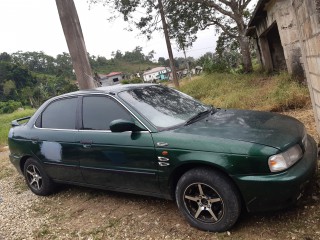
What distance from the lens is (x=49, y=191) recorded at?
493 cm

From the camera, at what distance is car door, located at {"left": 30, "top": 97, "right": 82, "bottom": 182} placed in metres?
4.24

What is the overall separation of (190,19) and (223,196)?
17.4 m

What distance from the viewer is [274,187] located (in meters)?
2.76

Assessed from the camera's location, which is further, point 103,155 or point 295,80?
point 295,80

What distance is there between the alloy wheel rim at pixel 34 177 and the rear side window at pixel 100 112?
1.45 metres

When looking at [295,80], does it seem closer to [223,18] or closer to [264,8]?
[264,8]

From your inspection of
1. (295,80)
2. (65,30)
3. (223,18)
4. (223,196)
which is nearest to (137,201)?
(223,196)

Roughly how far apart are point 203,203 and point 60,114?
2.55m

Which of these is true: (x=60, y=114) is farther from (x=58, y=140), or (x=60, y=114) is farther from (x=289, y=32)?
(x=289, y=32)

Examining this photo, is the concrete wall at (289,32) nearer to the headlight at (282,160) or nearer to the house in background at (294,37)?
the house in background at (294,37)

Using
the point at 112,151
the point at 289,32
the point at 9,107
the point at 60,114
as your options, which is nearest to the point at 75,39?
the point at 60,114

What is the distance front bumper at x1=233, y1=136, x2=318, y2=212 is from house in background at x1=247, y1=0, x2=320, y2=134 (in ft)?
4.60

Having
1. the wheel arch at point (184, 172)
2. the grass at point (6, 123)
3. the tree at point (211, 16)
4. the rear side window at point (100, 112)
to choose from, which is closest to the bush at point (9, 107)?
the grass at point (6, 123)

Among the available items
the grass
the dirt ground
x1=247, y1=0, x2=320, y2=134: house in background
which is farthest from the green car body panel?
the grass
